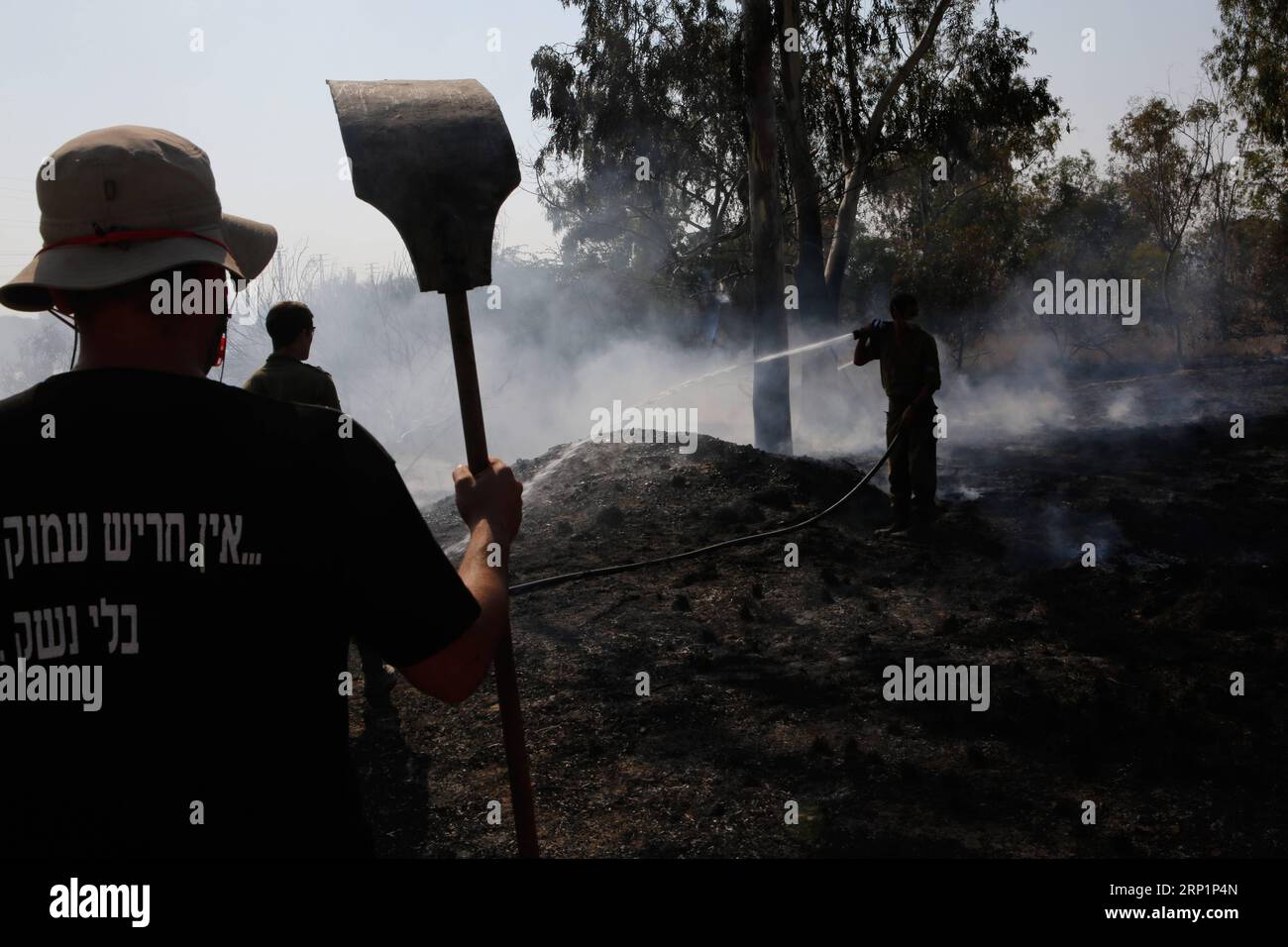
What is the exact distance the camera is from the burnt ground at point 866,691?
3834mm

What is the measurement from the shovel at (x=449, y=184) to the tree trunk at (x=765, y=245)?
11049 millimetres

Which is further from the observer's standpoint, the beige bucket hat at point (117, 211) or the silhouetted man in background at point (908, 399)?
the silhouetted man in background at point (908, 399)

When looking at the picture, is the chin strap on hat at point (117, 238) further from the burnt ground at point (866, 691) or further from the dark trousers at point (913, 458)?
the dark trousers at point (913, 458)

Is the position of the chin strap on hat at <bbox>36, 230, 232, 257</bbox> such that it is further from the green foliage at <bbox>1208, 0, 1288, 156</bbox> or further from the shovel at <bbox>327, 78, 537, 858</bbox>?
the green foliage at <bbox>1208, 0, 1288, 156</bbox>

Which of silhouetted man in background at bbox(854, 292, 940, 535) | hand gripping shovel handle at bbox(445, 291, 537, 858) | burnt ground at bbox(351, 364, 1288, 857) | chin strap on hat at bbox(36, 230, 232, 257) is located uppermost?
chin strap on hat at bbox(36, 230, 232, 257)

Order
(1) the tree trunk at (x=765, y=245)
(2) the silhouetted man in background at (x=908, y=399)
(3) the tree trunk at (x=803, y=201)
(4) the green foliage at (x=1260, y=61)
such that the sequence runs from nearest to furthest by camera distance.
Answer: (2) the silhouetted man in background at (x=908, y=399) → (1) the tree trunk at (x=765, y=245) → (3) the tree trunk at (x=803, y=201) → (4) the green foliage at (x=1260, y=61)

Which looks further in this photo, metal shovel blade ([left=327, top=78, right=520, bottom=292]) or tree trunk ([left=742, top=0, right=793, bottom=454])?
tree trunk ([left=742, top=0, right=793, bottom=454])

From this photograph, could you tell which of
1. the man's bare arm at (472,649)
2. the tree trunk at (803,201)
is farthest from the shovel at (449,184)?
the tree trunk at (803,201)

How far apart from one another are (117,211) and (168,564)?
17.5 inches

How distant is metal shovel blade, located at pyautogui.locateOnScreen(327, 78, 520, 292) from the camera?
6.04 ft

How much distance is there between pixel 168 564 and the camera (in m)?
1.21

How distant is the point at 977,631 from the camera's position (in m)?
6.12

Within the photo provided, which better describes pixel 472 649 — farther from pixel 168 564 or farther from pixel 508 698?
pixel 508 698

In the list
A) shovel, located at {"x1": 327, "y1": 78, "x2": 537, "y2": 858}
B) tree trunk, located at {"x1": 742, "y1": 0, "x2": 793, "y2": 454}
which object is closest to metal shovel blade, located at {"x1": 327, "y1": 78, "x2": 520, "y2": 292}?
shovel, located at {"x1": 327, "y1": 78, "x2": 537, "y2": 858}
